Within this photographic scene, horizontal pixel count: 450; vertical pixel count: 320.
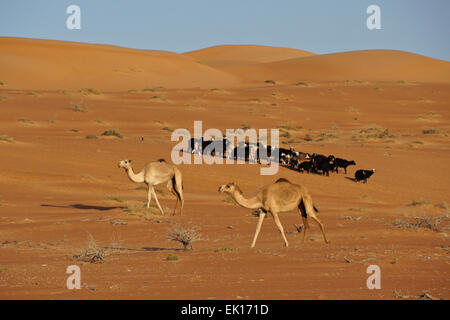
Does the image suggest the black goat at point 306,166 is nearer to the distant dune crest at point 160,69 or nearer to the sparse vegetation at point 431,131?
the sparse vegetation at point 431,131

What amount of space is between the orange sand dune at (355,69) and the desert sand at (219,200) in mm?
28092

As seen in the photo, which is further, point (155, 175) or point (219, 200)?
point (219, 200)

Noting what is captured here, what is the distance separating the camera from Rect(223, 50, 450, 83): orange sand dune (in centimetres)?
9638

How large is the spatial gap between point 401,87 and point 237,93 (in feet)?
69.7

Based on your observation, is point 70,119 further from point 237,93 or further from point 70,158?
point 237,93

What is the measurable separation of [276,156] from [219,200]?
7469mm

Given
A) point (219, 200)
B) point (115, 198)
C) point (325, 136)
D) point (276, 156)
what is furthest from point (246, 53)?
point (115, 198)

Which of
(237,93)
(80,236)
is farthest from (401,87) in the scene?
(80,236)

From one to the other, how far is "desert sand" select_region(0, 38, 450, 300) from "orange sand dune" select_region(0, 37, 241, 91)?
9.49 meters

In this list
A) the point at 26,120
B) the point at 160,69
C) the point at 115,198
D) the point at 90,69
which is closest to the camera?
the point at 115,198

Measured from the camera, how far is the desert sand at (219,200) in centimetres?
897

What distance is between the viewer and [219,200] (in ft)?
70.2

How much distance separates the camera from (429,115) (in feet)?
168

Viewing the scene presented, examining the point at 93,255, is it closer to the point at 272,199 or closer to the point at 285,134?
the point at 272,199
